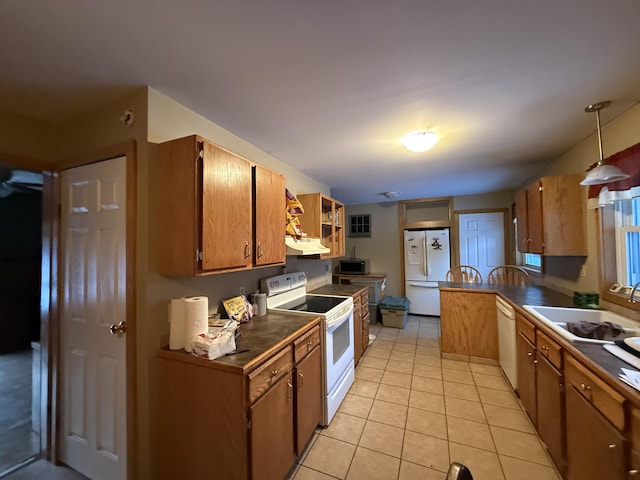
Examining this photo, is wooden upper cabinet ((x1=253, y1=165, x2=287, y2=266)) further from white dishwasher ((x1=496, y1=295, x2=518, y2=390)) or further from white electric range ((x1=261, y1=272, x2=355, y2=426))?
white dishwasher ((x1=496, y1=295, x2=518, y2=390))

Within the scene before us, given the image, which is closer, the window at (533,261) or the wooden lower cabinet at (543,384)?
the wooden lower cabinet at (543,384)

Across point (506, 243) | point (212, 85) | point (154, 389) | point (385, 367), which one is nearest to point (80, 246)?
point (154, 389)

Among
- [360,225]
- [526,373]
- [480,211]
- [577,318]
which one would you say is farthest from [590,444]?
[360,225]

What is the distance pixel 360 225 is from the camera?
5.70m

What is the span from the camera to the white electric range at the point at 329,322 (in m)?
2.05

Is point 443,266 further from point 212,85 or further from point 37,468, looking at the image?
point 37,468

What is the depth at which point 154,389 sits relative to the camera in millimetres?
1441

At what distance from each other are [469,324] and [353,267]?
7.43ft

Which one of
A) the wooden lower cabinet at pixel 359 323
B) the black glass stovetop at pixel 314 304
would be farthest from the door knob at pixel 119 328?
the wooden lower cabinet at pixel 359 323

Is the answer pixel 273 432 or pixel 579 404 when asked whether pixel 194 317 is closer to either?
pixel 273 432

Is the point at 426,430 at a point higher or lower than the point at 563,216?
lower

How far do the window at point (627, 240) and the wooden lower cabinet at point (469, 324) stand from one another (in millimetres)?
1161

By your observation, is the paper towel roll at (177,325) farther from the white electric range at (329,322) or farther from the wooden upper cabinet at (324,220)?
the wooden upper cabinet at (324,220)

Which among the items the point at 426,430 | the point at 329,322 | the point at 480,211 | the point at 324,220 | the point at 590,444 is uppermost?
the point at 480,211
